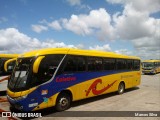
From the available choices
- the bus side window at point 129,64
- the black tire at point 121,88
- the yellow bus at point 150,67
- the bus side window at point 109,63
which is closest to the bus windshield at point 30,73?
the bus side window at point 109,63

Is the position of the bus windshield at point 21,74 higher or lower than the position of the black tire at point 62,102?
higher

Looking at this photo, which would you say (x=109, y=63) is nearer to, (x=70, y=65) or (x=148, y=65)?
(x=70, y=65)

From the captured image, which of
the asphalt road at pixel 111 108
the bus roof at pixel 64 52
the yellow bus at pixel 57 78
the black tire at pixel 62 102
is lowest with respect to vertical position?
the asphalt road at pixel 111 108

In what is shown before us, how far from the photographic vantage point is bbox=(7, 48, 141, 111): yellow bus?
29.8ft

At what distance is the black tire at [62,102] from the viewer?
10375 millimetres

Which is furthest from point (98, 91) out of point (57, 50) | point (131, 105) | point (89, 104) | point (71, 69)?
point (57, 50)

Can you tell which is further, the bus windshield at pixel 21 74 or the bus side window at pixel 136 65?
the bus side window at pixel 136 65

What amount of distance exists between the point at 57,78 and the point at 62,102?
1232mm

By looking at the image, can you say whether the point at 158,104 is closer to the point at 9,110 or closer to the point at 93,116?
the point at 93,116

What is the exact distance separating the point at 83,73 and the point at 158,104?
450cm

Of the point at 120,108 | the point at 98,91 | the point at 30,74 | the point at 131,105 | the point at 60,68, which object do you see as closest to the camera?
the point at 30,74

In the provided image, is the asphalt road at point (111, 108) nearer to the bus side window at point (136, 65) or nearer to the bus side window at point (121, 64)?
the bus side window at point (121, 64)

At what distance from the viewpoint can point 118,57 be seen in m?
15.5

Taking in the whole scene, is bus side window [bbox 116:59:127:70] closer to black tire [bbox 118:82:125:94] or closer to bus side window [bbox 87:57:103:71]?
black tire [bbox 118:82:125:94]
